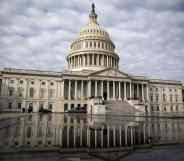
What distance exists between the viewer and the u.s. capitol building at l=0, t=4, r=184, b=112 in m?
60.6

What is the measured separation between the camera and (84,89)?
6844 cm

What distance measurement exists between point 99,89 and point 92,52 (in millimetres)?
22551

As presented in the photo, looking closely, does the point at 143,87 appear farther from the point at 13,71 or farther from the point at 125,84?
the point at 13,71

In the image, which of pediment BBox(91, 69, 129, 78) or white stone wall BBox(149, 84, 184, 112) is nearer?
pediment BBox(91, 69, 129, 78)

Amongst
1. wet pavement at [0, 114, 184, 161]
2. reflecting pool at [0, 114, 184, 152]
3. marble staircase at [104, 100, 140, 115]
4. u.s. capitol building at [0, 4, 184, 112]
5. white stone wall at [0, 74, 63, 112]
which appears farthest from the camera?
u.s. capitol building at [0, 4, 184, 112]

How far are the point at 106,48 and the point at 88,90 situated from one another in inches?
1225

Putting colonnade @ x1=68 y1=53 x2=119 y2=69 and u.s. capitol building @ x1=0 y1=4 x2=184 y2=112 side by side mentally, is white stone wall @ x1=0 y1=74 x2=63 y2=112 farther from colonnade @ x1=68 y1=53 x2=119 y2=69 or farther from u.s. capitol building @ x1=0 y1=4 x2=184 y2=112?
colonnade @ x1=68 y1=53 x2=119 y2=69

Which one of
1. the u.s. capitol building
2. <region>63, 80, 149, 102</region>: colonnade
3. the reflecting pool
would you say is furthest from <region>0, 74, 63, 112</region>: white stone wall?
the reflecting pool

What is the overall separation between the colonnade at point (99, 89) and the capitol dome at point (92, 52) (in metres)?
13.9

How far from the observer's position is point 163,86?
8131 centimetres

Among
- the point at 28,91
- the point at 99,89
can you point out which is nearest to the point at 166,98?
the point at 99,89

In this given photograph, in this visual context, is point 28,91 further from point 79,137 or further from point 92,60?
point 79,137

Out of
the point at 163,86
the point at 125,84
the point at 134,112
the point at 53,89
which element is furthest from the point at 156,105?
the point at 53,89

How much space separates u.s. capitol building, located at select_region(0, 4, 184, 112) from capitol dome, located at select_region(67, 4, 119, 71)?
0.46m
